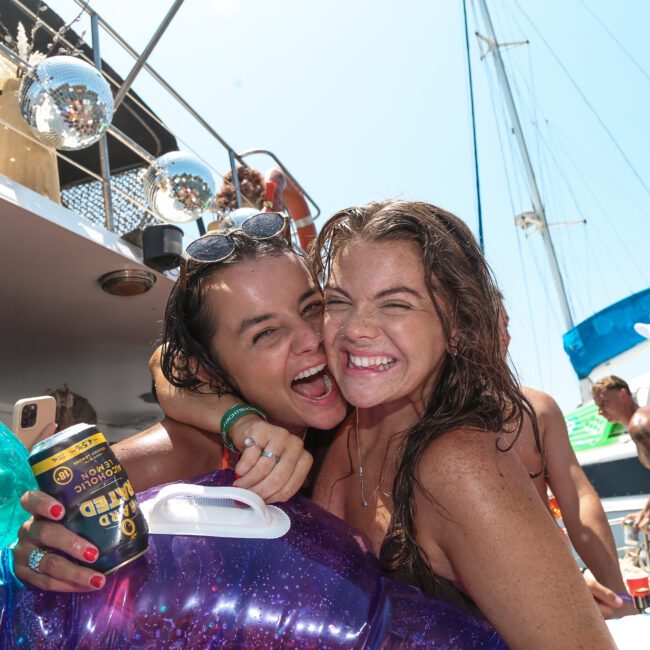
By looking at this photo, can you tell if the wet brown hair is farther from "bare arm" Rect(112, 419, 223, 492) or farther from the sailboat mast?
the sailboat mast

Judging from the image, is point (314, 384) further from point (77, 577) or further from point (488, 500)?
point (77, 577)

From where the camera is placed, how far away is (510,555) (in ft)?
3.55

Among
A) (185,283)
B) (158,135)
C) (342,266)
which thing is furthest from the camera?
(158,135)

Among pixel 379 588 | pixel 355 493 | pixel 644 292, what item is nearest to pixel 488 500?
pixel 379 588

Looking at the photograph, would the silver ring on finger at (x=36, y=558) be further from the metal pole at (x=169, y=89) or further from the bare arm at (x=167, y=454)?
the metal pole at (x=169, y=89)

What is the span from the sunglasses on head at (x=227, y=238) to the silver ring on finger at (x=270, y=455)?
800 mm

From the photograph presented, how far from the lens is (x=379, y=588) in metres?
1.12

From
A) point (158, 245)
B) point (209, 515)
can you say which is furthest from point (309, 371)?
point (158, 245)

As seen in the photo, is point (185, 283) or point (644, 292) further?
point (644, 292)

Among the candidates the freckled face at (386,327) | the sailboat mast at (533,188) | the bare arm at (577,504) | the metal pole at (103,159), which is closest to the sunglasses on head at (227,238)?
the freckled face at (386,327)

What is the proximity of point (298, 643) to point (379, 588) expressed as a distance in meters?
0.19

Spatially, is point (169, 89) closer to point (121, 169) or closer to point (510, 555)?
point (121, 169)

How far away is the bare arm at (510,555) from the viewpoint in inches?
42.1

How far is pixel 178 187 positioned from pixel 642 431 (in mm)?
4260
